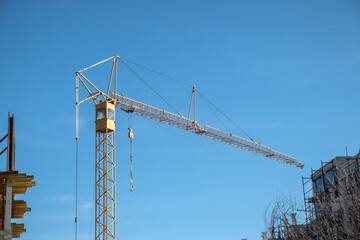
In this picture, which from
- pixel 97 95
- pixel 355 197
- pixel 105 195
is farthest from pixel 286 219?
pixel 97 95

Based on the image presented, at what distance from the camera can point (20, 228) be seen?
3259cm

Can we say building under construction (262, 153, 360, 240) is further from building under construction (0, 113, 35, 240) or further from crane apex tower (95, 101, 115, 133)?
crane apex tower (95, 101, 115, 133)

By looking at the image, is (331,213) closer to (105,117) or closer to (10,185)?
(10,185)

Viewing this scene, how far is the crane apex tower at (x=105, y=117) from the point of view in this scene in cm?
8081

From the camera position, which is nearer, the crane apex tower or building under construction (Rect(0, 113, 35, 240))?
building under construction (Rect(0, 113, 35, 240))

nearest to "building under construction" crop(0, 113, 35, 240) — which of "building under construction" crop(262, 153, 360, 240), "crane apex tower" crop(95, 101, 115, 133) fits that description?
"building under construction" crop(262, 153, 360, 240)

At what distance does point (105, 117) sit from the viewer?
81.4 m

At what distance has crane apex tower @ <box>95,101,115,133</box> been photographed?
3182 inches

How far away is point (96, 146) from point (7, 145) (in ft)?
182

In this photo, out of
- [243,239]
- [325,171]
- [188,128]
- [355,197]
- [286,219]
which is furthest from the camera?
[188,128]

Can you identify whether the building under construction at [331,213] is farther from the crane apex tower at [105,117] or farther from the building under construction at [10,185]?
the crane apex tower at [105,117]

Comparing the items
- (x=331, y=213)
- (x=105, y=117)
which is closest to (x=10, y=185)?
(x=331, y=213)

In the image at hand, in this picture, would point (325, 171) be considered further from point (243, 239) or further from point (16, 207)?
point (16, 207)

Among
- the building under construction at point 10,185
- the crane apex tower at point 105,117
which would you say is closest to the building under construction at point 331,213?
the building under construction at point 10,185
